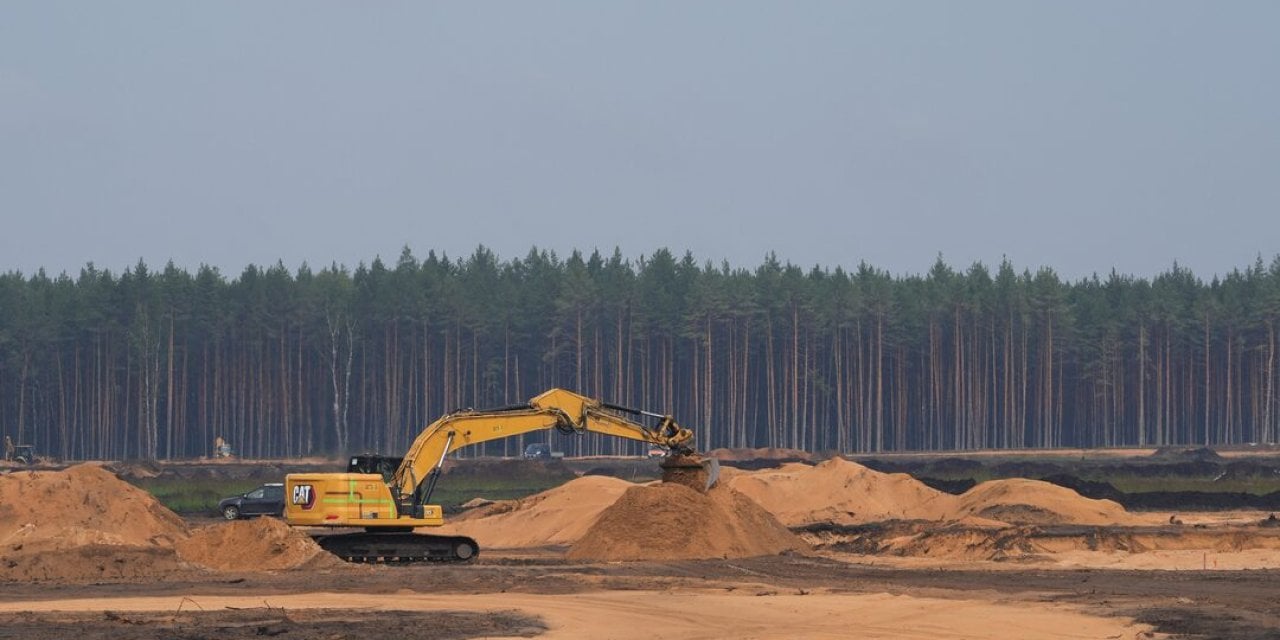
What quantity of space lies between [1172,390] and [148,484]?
82.1 meters

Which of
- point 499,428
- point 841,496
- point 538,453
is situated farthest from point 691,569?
point 538,453

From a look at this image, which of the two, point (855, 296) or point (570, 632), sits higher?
point (855, 296)

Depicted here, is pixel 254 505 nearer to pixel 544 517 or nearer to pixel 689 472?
pixel 544 517

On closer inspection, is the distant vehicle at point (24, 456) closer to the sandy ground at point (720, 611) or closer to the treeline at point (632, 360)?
the treeline at point (632, 360)

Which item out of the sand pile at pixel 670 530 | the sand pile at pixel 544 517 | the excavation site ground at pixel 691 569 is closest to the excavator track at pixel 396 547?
the excavation site ground at pixel 691 569

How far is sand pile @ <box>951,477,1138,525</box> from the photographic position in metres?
50.7

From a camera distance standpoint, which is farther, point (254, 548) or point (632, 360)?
point (632, 360)

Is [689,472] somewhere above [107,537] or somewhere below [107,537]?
above

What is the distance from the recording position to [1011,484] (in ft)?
176

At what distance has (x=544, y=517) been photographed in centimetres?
5100

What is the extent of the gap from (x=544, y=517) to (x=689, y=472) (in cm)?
992

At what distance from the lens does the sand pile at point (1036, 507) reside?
5066 cm

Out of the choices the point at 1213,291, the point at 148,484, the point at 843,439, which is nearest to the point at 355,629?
the point at 148,484

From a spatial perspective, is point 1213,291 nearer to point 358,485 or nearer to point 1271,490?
point 1271,490
